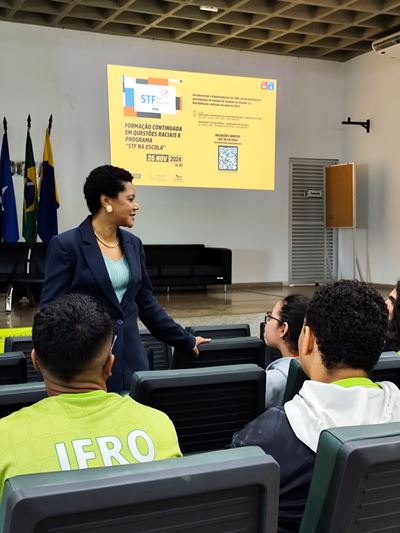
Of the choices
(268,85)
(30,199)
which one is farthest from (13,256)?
(268,85)

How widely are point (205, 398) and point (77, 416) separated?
0.66 metres

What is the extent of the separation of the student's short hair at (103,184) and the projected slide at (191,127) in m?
5.22

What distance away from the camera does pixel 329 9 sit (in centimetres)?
790

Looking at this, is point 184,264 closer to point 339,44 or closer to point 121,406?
point 339,44

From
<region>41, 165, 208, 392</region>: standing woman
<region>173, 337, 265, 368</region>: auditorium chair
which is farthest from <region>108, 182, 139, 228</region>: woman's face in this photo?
<region>173, 337, 265, 368</region>: auditorium chair

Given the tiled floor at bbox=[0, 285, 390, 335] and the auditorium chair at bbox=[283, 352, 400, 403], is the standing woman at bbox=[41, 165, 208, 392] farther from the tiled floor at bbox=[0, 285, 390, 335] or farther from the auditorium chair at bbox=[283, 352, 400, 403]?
the tiled floor at bbox=[0, 285, 390, 335]

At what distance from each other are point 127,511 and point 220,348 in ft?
5.22

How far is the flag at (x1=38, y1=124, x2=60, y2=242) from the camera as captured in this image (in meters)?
7.64

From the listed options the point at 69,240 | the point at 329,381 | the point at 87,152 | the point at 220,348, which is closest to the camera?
the point at 329,381

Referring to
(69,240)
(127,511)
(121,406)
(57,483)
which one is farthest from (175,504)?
(69,240)

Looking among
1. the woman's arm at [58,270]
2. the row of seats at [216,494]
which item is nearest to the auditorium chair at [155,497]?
the row of seats at [216,494]

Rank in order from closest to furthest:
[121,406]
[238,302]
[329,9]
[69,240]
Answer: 1. [121,406]
2. [69,240]
3. [238,302]
4. [329,9]

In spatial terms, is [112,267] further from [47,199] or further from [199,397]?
[47,199]

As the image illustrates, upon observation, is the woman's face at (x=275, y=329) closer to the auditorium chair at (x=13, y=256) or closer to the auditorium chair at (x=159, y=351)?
the auditorium chair at (x=159, y=351)
